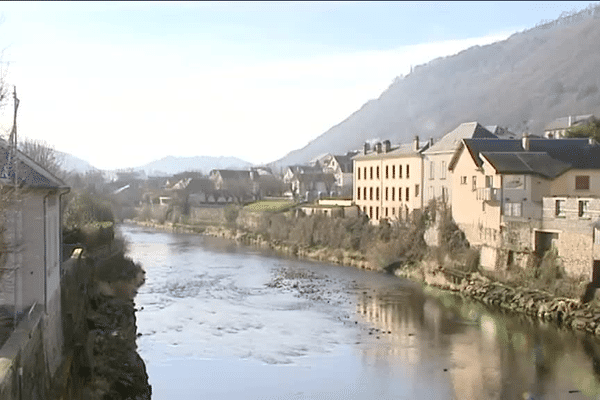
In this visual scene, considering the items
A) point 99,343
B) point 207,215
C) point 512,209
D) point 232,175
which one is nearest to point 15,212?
point 99,343

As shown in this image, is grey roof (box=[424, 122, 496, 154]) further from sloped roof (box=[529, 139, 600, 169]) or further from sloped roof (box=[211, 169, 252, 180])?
sloped roof (box=[211, 169, 252, 180])

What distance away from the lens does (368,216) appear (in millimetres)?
51594

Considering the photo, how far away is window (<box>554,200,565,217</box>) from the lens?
29172mm

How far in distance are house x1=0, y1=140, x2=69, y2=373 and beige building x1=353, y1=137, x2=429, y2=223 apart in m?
33.3

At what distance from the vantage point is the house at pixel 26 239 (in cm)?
1177

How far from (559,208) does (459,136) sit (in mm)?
14067

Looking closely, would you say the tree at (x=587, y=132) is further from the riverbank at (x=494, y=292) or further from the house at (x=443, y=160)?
the riverbank at (x=494, y=292)

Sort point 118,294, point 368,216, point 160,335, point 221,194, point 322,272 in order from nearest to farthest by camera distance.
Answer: point 160,335 < point 118,294 < point 322,272 < point 368,216 < point 221,194

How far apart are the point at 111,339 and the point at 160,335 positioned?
426 centimetres

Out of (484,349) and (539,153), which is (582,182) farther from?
(484,349)

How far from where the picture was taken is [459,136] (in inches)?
1688

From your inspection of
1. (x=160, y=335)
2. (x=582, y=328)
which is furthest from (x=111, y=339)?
(x=582, y=328)

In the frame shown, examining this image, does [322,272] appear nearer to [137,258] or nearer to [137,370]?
[137,258]

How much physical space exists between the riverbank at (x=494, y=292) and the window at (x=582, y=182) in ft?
19.8
